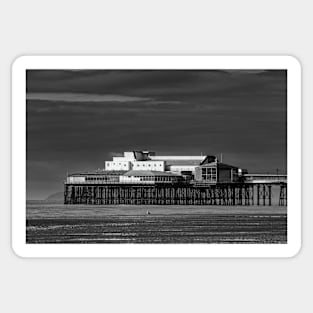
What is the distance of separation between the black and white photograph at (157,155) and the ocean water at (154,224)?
11 millimetres

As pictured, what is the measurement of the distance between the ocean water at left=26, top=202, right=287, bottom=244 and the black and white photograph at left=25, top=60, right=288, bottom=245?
0.04ft

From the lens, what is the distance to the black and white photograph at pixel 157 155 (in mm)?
9305

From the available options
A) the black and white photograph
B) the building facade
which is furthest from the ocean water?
the building facade

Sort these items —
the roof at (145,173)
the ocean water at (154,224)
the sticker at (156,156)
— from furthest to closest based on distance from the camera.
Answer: the roof at (145,173)
the ocean water at (154,224)
the sticker at (156,156)

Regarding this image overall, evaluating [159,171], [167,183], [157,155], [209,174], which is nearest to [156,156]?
[157,155]

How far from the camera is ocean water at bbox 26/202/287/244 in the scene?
9.28 m

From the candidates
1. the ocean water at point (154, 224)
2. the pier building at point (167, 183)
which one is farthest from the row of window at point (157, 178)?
the ocean water at point (154, 224)

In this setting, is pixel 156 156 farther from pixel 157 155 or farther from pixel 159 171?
pixel 159 171

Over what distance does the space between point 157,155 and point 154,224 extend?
564 mm

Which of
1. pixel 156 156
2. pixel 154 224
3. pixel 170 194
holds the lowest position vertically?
pixel 154 224

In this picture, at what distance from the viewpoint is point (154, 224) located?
31.9 ft

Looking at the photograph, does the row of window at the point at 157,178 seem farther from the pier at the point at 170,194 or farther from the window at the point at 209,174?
the window at the point at 209,174
